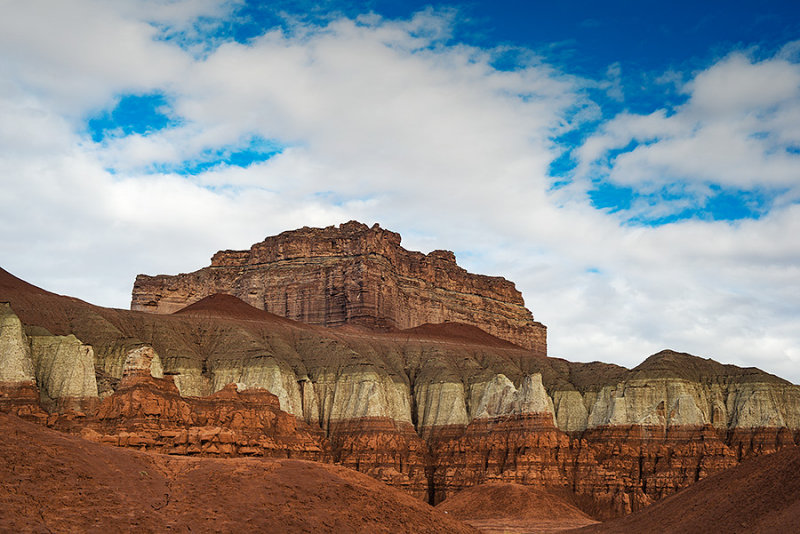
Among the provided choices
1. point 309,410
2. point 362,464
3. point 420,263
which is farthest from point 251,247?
point 362,464

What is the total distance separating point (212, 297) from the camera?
452ft

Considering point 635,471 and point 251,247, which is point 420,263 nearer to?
point 251,247

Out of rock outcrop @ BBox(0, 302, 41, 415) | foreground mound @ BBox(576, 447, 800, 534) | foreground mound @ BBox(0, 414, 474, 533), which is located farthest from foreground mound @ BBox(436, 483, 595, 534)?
rock outcrop @ BBox(0, 302, 41, 415)

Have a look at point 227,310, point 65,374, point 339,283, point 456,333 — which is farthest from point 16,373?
point 456,333

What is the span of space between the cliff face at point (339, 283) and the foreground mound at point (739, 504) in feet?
283

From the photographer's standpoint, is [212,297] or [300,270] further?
[300,270]

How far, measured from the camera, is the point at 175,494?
39906 millimetres

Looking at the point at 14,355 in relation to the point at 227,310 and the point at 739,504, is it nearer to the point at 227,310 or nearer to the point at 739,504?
the point at 739,504

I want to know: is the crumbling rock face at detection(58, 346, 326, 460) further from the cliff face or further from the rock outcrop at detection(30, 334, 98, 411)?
the cliff face

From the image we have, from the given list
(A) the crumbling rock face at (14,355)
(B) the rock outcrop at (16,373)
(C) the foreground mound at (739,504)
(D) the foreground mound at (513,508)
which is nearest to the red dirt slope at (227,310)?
(A) the crumbling rock face at (14,355)

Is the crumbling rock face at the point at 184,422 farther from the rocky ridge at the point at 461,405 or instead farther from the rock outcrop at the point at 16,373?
the rock outcrop at the point at 16,373

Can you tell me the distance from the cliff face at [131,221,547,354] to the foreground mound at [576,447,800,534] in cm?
8625

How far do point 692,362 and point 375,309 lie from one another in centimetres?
4673

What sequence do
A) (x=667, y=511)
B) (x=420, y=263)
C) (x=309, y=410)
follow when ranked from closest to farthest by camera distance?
1. (x=667, y=511)
2. (x=309, y=410)
3. (x=420, y=263)
